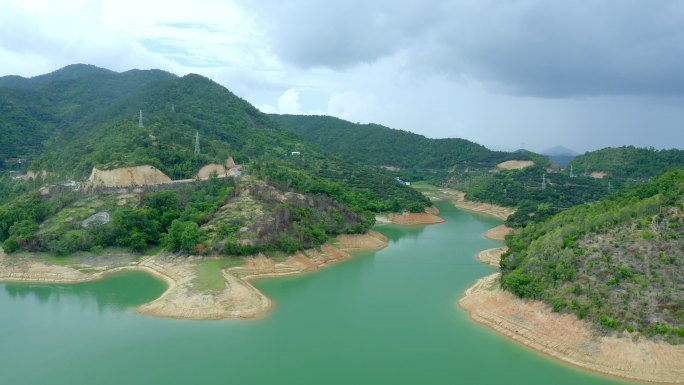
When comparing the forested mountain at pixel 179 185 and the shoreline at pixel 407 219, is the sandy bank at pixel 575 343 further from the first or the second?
the shoreline at pixel 407 219

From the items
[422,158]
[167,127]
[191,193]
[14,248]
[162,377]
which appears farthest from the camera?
[422,158]

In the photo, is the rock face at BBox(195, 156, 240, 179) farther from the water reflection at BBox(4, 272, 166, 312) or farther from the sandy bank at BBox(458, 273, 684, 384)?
the sandy bank at BBox(458, 273, 684, 384)

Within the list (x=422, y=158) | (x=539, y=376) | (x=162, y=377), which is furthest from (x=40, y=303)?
(x=422, y=158)

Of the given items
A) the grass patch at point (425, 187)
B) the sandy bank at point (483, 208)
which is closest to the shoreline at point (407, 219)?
the sandy bank at point (483, 208)

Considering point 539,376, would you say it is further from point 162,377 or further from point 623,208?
point 162,377

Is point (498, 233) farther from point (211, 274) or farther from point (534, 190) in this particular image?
point (211, 274)
